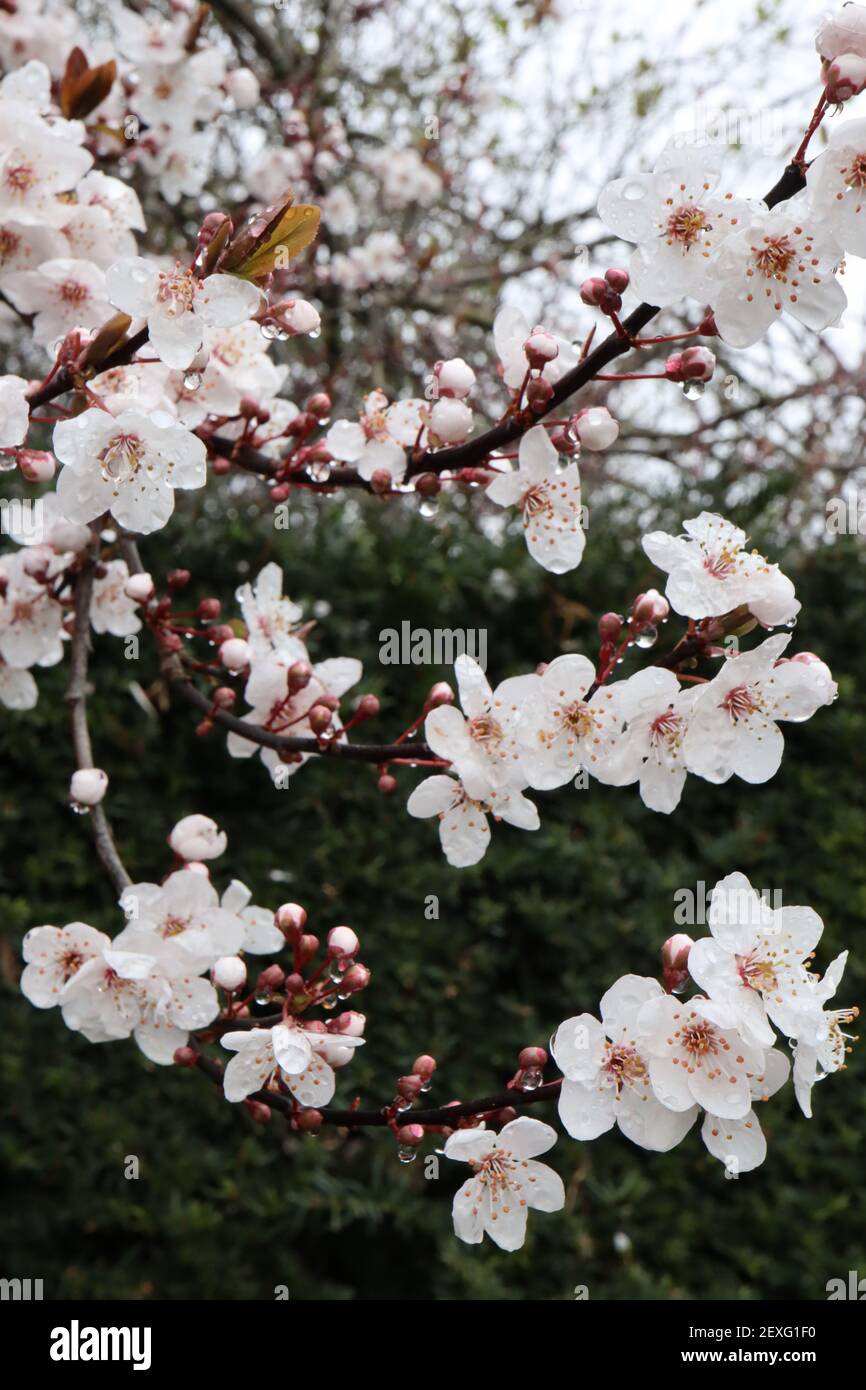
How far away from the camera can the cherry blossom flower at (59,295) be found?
1.64m

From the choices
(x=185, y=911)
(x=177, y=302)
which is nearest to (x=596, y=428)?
(x=177, y=302)

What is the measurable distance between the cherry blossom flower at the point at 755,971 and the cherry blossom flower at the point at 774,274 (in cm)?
60

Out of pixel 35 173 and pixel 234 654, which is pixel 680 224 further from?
pixel 35 173

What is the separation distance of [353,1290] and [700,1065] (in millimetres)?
1946

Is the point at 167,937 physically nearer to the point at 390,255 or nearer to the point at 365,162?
the point at 390,255

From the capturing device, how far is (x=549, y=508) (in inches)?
57.7

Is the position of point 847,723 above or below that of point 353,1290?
above

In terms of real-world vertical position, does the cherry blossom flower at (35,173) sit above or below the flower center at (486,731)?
above

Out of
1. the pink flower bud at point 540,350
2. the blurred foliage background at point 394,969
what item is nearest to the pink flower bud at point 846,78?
the pink flower bud at point 540,350

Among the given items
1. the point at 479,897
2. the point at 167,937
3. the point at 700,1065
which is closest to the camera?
the point at 700,1065

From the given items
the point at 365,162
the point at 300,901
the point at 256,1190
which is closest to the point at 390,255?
the point at 365,162

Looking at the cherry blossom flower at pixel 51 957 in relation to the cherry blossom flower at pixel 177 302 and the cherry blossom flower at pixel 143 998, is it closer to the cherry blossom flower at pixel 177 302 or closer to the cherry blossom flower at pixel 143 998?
the cherry blossom flower at pixel 143 998
